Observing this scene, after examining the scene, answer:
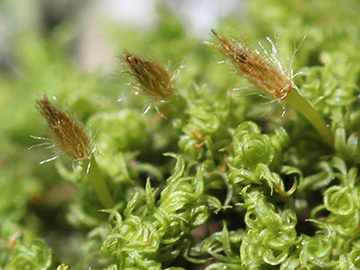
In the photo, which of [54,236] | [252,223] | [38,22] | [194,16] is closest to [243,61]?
[252,223]

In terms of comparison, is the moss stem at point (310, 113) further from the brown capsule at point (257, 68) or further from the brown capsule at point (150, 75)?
the brown capsule at point (150, 75)

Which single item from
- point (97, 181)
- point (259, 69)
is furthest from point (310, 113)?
point (97, 181)

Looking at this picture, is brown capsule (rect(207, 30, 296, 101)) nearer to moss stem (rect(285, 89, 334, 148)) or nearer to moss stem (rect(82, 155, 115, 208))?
moss stem (rect(285, 89, 334, 148))

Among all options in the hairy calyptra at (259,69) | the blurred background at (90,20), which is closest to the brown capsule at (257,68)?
the hairy calyptra at (259,69)

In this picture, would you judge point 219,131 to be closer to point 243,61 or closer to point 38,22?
point 243,61

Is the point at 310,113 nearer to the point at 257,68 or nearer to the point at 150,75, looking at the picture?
the point at 257,68

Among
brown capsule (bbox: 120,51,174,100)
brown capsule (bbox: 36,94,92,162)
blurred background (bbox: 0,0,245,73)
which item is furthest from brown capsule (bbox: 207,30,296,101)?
blurred background (bbox: 0,0,245,73)
